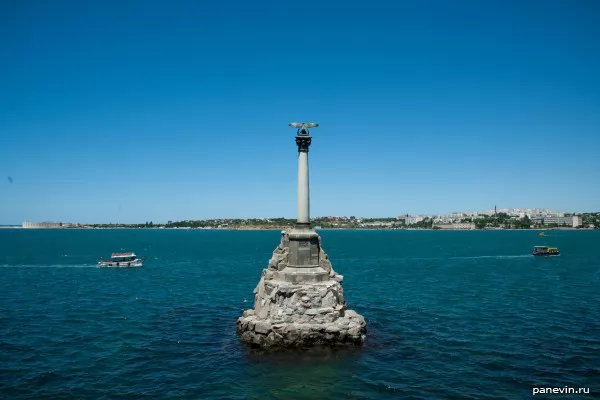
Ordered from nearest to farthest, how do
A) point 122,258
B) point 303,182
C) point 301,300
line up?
1. point 301,300
2. point 303,182
3. point 122,258

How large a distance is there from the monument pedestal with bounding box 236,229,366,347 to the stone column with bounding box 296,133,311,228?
2.22 ft

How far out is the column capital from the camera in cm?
2372

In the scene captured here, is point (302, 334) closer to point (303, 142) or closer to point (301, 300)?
point (301, 300)

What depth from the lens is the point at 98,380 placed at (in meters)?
16.8

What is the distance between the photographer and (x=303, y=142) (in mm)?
23812

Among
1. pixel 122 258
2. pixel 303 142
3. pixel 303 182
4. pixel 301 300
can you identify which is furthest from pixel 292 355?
pixel 122 258

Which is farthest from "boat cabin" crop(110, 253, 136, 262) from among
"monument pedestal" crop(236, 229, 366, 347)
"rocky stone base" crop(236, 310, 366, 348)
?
"rocky stone base" crop(236, 310, 366, 348)

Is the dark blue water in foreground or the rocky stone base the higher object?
the rocky stone base

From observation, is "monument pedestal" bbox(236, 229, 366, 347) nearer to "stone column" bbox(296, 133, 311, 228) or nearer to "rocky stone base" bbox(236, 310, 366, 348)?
"rocky stone base" bbox(236, 310, 366, 348)

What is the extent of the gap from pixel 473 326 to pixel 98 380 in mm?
18374

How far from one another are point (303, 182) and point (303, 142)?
203 centimetres

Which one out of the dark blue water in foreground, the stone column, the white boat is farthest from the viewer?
the white boat

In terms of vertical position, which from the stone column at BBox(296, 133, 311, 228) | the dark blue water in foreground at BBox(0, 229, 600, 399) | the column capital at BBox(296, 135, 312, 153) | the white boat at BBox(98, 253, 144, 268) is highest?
the column capital at BBox(296, 135, 312, 153)

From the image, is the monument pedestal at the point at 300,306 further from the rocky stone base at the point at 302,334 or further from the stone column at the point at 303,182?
the stone column at the point at 303,182
